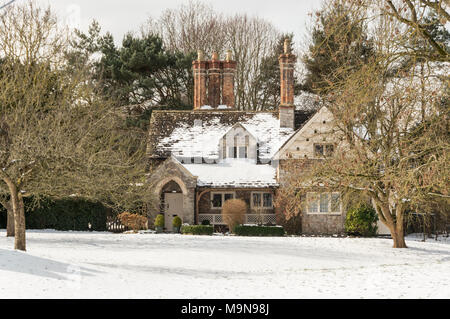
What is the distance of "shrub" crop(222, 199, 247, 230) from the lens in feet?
114

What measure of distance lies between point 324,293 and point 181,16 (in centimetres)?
4262

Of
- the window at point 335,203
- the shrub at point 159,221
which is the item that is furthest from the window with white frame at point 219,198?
the window at point 335,203

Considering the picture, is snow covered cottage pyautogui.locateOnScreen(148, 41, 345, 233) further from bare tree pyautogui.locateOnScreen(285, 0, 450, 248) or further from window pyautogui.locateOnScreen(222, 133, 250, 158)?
bare tree pyautogui.locateOnScreen(285, 0, 450, 248)

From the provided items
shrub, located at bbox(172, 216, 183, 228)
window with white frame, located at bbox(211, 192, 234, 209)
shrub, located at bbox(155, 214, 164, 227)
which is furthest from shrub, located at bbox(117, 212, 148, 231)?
window with white frame, located at bbox(211, 192, 234, 209)

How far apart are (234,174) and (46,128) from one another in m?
19.2

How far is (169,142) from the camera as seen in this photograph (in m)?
40.8

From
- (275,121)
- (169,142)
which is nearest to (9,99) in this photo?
(169,142)

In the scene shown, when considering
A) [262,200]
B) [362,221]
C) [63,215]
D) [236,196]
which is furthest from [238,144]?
[63,215]

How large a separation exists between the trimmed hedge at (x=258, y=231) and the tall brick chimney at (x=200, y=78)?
1345 centimetres

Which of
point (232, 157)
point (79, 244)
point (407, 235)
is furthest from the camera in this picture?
point (232, 157)

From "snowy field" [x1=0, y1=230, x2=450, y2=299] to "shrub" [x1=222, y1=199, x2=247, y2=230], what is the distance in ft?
21.3

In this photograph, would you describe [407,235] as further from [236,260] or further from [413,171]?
[413,171]

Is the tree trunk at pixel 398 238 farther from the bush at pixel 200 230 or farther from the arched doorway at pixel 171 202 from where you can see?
the arched doorway at pixel 171 202

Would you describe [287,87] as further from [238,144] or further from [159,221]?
[159,221]
